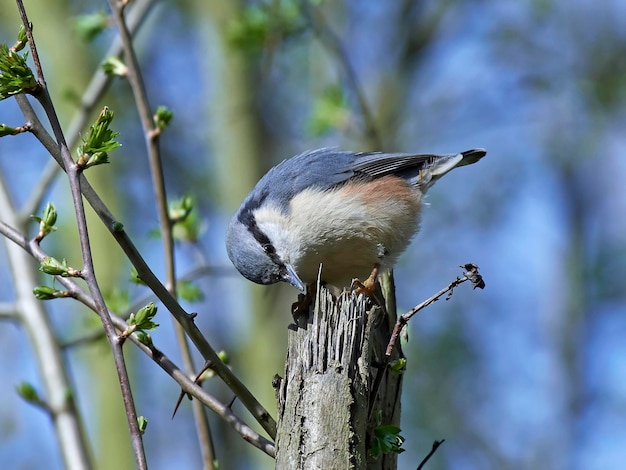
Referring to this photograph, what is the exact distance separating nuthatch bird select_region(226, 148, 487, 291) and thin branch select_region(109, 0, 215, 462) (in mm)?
761

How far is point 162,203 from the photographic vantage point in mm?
2746

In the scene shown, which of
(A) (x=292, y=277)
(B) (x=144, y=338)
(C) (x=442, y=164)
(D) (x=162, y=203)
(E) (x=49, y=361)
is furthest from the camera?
(C) (x=442, y=164)

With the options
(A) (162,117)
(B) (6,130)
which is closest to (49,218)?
(B) (6,130)

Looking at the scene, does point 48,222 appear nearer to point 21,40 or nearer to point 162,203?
point 21,40

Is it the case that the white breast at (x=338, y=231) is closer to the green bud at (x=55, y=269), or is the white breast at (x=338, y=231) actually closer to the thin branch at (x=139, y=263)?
the thin branch at (x=139, y=263)

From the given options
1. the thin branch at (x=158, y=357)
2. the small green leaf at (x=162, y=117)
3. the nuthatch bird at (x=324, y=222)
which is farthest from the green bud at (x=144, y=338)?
the nuthatch bird at (x=324, y=222)

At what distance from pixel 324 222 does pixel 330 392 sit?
5.58ft

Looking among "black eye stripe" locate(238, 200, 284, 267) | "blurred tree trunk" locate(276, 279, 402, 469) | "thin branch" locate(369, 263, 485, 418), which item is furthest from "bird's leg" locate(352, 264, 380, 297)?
"blurred tree trunk" locate(276, 279, 402, 469)

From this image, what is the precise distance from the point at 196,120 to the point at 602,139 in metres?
4.98

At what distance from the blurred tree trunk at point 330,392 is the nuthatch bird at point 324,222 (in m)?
1.22

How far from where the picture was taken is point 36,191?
10.9 ft

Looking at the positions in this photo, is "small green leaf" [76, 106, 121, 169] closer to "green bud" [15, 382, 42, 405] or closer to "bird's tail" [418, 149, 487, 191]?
"green bud" [15, 382, 42, 405]

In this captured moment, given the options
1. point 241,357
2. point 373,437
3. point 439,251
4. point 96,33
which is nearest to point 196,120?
point 241,357

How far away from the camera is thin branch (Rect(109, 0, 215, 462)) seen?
8.19 feet
